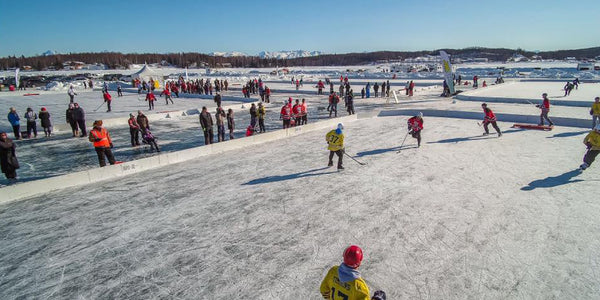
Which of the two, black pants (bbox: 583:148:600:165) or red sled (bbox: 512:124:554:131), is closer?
black pants (bbox: 583:148:600:165)

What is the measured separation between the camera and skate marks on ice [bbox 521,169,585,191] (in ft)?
23.4

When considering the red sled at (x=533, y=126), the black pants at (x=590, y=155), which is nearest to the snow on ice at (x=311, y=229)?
the black pants at (x=590, y=155)

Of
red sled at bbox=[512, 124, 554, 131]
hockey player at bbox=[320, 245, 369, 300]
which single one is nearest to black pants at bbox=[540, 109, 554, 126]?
red sled at bbox=[512, 124, 554, 131]

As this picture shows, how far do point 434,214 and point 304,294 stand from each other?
10.7 feet

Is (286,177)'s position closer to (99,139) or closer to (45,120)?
(99,139)

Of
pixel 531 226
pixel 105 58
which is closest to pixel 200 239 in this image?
pixel 531 226

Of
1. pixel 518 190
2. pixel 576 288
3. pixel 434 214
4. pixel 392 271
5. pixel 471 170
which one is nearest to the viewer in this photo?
pixel 576 288

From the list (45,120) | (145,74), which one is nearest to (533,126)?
(45,120)

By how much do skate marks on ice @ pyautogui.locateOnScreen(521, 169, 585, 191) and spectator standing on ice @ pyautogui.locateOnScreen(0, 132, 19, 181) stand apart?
11.8 meters

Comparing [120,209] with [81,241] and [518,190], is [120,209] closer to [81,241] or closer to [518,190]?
[81,241]

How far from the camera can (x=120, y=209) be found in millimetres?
6492

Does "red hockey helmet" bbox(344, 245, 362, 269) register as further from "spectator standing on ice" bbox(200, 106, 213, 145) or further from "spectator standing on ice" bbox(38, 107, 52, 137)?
"spectator standing on ice" bbox(38, 107, 52, 137)

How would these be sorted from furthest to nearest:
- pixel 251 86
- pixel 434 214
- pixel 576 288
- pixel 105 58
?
pixel 105 58 → pixel 251 86 → pixel 434 214 → pixel 576 288

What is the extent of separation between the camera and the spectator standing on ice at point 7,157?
7516mm
